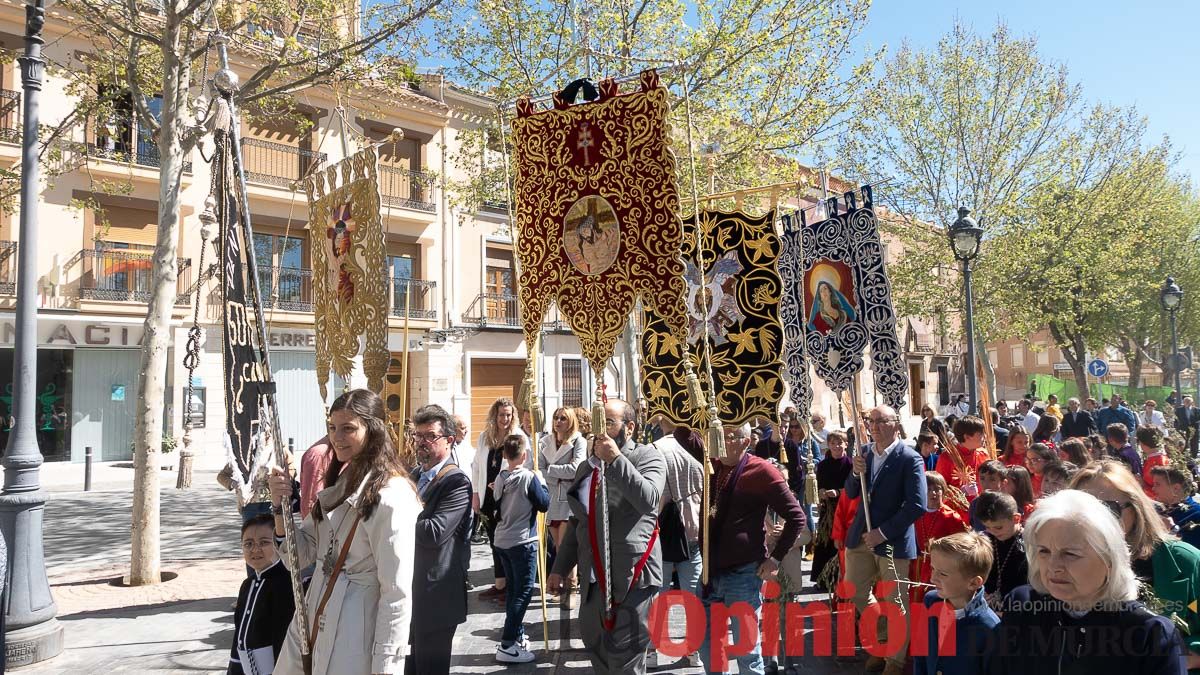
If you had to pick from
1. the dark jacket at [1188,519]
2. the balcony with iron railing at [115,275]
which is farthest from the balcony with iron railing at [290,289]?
the dark jacket at [1188,519]

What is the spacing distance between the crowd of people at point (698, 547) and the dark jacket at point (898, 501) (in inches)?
0.6

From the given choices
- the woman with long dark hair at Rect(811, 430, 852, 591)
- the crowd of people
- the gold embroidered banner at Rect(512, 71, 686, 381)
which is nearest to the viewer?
the crowd of people

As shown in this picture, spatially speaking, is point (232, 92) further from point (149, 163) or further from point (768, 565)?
point (149, 163)

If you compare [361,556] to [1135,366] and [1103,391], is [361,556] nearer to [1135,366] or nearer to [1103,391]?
[1103,391]

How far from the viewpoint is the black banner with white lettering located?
3.34 metres

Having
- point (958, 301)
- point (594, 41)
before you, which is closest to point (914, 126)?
point (958, 301)

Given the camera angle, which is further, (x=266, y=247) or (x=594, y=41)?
(x=266, y=247)

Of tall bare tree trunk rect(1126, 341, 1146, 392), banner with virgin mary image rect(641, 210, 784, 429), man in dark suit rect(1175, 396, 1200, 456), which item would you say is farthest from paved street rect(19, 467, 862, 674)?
tall bare tree trunk rect(1126, 341, 1146, 392)

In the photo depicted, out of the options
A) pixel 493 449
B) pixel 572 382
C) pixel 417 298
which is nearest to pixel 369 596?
pixel 493 449

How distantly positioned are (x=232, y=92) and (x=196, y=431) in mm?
16978

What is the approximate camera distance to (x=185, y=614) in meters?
6.46

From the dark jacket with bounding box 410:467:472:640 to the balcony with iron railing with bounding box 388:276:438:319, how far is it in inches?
708

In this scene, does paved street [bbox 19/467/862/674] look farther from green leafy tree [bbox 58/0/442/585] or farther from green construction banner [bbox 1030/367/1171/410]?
green construction banner [bbox 1030/367/1171/410]

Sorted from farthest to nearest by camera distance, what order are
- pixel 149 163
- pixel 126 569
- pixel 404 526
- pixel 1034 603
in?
pixel 149 163 → pixel 126 569 → pixel 404 526 → pixel 1034 603
